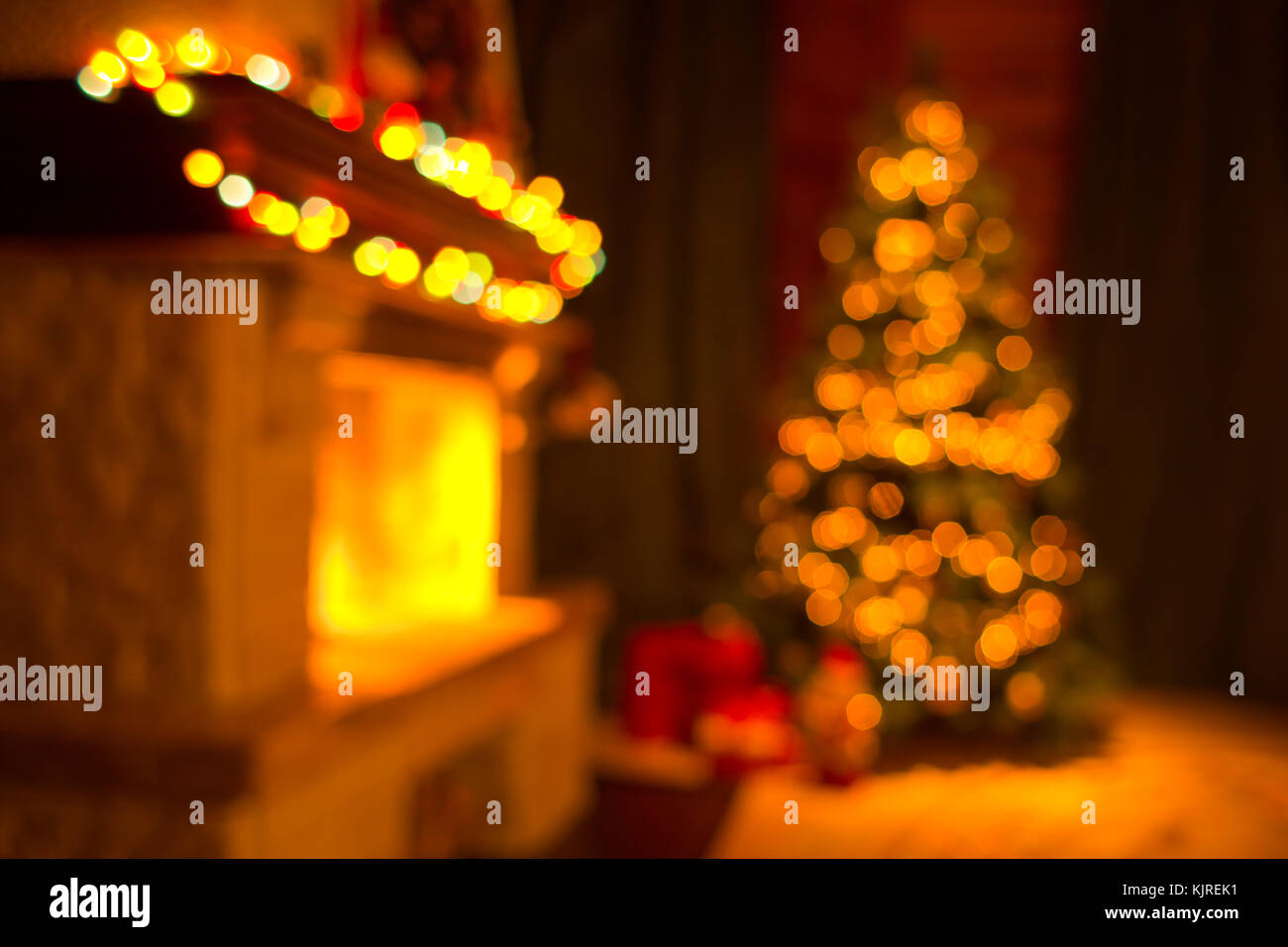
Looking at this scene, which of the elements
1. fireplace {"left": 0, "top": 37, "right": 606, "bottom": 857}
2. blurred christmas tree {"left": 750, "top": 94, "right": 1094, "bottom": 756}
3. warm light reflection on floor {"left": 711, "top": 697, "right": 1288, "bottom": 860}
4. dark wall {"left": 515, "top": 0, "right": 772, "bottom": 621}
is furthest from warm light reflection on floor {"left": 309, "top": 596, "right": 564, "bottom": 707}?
dark wall {"left": 515, "top": 0, "right": 772, "bottom": 621}

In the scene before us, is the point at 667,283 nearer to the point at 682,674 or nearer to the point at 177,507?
the point at 682,674

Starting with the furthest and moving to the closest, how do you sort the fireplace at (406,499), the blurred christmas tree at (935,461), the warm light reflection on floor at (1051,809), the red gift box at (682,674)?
the red gift box at (682,674) < the blurred christmas tree at (935,461) < the warm light reflection on floor at (1051,809) < the fireplace at (406,499)

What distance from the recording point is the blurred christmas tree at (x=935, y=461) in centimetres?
310

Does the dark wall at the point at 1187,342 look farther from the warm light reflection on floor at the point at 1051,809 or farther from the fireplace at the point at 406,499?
the fireplace at the point at 406,499

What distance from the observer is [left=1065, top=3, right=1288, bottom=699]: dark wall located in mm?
3832

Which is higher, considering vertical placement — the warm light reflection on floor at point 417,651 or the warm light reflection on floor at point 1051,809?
the warm light reflection on floor at point 417,651

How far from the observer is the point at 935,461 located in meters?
3.13

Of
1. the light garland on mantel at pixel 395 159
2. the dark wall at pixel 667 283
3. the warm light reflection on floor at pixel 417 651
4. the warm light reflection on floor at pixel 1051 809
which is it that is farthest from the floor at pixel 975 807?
the light garland on mantel at pixel 395 159

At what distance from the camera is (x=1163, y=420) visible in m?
4.01

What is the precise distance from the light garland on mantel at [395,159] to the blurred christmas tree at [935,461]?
0.98 meters

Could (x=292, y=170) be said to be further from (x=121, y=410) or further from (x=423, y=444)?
(x=423, y=444)

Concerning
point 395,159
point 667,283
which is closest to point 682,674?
point 667,283
